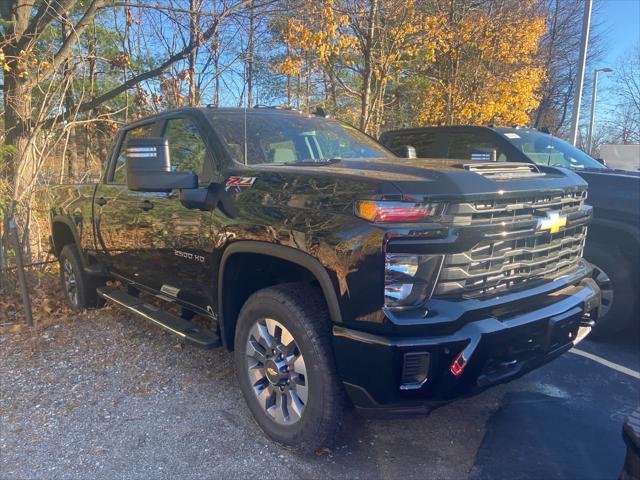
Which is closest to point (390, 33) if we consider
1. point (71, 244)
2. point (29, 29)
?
point (29, 29)

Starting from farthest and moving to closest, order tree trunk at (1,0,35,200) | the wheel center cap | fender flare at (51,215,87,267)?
tree trunk at (1,0,35,200) → fender flare at (51,215,87,267) → the wheel center cap

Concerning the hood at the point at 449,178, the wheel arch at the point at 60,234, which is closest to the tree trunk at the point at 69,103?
the wheel arch at the point at 60,234

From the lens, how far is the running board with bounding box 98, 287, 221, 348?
10.8 ft

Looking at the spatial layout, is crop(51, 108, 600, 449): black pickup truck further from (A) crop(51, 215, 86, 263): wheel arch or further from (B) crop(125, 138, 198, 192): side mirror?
(A) crop(51, 215, 86, 263): wheel arch

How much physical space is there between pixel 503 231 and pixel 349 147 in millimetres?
1759

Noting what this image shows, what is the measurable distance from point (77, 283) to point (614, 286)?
5.27 m

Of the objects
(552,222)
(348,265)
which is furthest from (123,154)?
(552,222)

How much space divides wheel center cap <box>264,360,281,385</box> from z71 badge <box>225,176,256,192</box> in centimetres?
104

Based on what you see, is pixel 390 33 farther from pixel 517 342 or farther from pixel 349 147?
pixel 517 342

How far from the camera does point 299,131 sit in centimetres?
379

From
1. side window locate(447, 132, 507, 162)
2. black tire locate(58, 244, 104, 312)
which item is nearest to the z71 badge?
black tire locate(58, 244, 104, 312)

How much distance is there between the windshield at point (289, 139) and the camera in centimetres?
340

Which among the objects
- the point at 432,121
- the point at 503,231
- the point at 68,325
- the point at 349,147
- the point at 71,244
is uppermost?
the point at 432,121

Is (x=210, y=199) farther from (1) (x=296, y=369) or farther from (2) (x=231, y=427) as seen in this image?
(2) (x=231, y=427)
